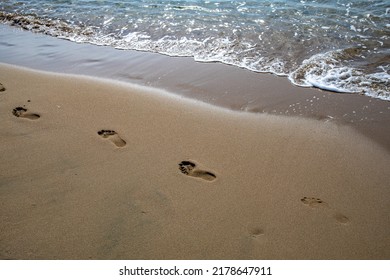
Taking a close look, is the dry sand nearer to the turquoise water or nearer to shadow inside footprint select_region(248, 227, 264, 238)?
shadow inside footprint select_region(248, 227, 264, 238)

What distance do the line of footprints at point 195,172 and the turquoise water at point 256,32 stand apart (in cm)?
246

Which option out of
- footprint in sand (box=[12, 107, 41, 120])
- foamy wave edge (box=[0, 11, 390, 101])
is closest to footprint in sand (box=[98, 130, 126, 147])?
footprint in sand (box=[12, 107, 41, 120])

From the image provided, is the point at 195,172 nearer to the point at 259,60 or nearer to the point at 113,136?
the point at 113,136

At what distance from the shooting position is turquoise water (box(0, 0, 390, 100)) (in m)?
5.04

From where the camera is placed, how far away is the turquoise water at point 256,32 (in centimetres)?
504

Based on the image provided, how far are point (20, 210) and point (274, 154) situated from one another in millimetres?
2633

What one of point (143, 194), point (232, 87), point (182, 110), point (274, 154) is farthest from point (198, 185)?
point (232, 87)

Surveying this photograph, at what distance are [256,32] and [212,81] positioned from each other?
236cm

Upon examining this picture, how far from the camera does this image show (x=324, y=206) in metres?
2.72

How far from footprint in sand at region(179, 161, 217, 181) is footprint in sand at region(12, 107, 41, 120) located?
2202 millimetres

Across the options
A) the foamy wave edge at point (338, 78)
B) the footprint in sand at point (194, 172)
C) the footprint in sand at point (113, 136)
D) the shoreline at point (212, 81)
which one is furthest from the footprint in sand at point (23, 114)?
the foamy wave edge at point (338, 78)

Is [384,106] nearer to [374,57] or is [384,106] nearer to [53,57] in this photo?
[374,57]

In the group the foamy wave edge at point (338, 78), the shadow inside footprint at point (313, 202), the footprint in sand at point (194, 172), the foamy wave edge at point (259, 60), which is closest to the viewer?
the shadow inside footprint at point (313, 202)

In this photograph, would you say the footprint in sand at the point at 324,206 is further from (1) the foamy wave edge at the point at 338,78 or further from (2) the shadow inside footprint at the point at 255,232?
(1) the foamy wave edge at the point at 338,78
